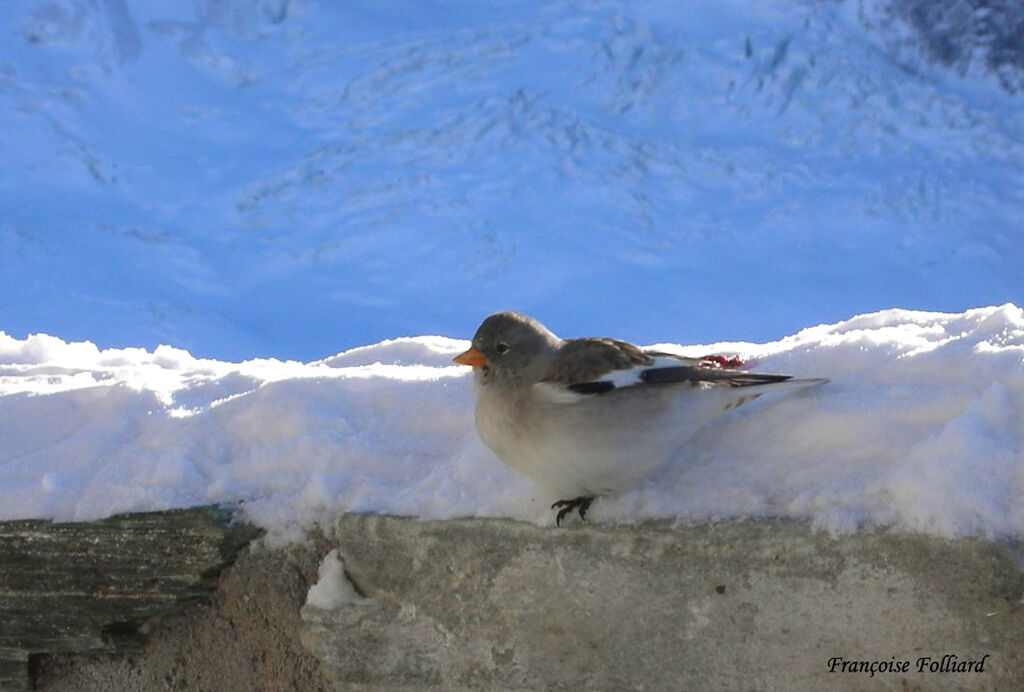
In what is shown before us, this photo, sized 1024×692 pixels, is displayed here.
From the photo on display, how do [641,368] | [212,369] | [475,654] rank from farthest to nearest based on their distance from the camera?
[212,369], [475,654], [641,368]

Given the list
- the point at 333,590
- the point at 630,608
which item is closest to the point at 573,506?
the point at 630,608

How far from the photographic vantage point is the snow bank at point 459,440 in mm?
2760

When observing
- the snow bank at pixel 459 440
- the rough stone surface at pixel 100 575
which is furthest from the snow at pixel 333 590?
the rough stone surface at pixel 100 575

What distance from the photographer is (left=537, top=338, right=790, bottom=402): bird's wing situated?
9.43ft

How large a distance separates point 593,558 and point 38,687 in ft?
7.57

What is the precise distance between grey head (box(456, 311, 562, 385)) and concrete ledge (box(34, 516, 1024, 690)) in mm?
457

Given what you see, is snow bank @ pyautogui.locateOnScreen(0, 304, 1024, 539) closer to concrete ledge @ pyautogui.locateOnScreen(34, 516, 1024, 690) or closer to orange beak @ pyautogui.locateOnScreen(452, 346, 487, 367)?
concrete ledge @ pyautogui.locateOnScreen(34, 516, 1024, 690)

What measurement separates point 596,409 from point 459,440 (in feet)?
2.90

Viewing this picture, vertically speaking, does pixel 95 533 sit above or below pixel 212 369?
below

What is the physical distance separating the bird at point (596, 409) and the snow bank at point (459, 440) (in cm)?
15

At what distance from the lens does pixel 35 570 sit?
3.68 metres

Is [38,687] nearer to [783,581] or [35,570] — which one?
[35,570]

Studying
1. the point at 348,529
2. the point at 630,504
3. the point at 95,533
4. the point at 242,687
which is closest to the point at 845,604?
the point at 630,504

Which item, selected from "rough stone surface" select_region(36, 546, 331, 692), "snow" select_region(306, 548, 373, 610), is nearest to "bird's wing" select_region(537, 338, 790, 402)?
"snow" select_region(306, 548, 373, 610)
